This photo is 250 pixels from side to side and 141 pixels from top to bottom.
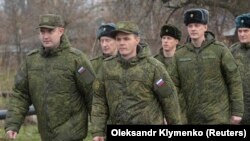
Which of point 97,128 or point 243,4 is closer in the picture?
point 97,128

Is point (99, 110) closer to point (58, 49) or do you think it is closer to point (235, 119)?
point (58, 49)

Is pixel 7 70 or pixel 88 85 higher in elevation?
pixel 88 85

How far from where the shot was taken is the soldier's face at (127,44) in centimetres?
564

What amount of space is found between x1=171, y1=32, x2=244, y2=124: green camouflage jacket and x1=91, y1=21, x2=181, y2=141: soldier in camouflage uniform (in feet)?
4.72

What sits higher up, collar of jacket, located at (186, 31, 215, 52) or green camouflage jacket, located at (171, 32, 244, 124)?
collar of jacket, located at (186, 31, 215, 52)

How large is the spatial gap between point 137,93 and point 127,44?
0.47 meters

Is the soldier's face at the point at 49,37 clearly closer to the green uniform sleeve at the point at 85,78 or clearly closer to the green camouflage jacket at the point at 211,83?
the green uniform sleeve at the point at 85,78

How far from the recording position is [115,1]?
2333 centimetres

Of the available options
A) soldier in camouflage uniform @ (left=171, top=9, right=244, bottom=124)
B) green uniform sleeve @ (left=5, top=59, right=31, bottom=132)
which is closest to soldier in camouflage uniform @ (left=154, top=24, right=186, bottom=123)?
soldier in camouflage uniform @ (left=171, top=9, right=244, bottom=124)

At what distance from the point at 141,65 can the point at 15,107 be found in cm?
161

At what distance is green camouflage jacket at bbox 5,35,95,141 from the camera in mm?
6406

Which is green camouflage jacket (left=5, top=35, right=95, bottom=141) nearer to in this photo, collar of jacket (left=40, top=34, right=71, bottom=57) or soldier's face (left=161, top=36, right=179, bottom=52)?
collar of jacket (left=40, top=34, right=71, bottom=57)

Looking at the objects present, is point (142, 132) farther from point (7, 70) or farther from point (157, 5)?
point (157, 5)

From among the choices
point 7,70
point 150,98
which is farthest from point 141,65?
point 7,70
